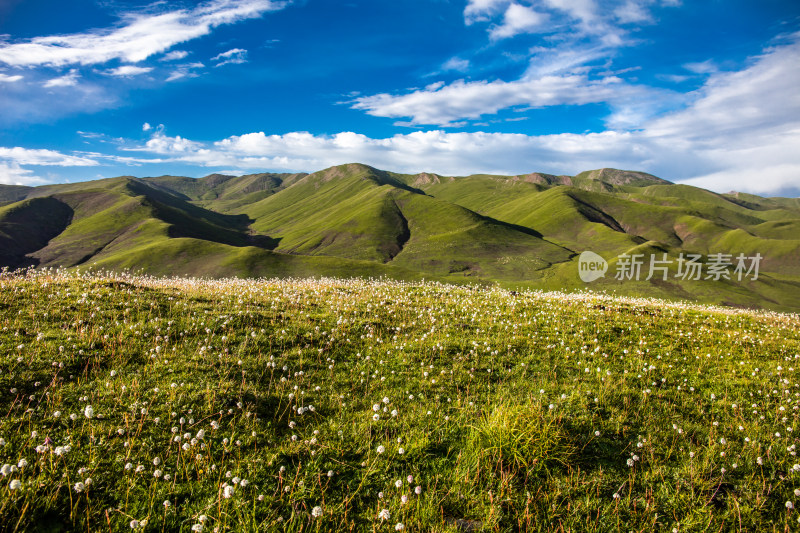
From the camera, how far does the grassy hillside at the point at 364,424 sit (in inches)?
200

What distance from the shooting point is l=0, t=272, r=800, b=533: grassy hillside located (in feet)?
16.7

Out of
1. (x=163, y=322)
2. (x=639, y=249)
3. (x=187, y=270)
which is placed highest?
(x=639, y=249)

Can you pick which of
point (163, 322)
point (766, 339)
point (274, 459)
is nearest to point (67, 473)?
point (274, 459)

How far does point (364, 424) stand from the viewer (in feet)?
22.7

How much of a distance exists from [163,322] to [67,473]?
6.06 m

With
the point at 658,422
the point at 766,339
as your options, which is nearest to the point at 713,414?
the point at 658,422

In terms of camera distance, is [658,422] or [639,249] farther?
[639,249]

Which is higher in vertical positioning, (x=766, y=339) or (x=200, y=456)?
(x=766, y=339)

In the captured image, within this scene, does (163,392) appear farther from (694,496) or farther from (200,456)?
(694,496)

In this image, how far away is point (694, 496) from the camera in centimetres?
581

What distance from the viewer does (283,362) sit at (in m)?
9.41

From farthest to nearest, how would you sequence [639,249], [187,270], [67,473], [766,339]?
[639,249] → [187,270] → [766,339] → [67,473]

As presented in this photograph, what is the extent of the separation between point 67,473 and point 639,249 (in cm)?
18759

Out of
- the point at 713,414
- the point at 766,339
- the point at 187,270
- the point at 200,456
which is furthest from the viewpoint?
the point at 187,270
